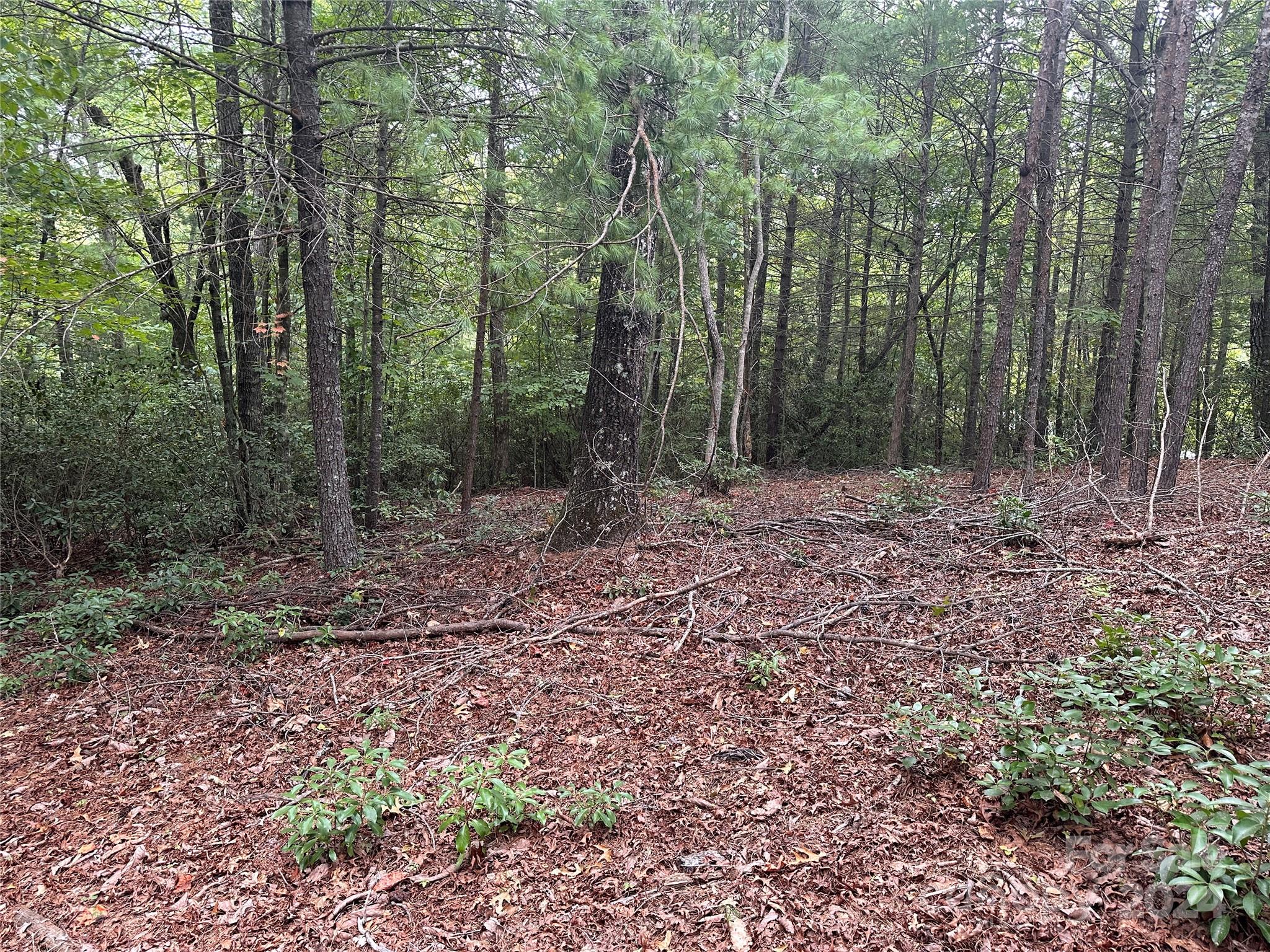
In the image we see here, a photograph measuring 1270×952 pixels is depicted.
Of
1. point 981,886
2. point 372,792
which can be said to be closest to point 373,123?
point 372,792

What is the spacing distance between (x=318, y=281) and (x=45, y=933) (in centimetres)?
454

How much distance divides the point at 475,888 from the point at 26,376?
6.37 metres

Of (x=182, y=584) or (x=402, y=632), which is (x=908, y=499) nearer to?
(x=402, y=632)

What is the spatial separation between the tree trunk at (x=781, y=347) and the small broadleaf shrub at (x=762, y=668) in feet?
34.4

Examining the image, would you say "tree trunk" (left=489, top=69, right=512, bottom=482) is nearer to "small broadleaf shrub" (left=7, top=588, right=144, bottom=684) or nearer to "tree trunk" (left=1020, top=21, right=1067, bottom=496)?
"small broadleaf shrub" (left=7, top=588, right=144, bottom=684)

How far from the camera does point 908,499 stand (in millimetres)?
7504

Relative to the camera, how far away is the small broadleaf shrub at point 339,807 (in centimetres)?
271

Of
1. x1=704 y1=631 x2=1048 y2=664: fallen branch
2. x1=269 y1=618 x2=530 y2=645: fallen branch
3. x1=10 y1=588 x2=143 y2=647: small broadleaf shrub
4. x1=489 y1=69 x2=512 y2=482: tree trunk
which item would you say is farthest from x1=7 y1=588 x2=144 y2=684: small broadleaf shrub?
x1=704 y1=631 x2=1048 y2=664: fallen branch

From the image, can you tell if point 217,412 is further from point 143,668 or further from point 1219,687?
point 1219,687

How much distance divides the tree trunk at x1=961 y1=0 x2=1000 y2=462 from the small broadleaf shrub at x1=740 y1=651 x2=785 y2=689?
9324 mm

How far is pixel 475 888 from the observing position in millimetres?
2543

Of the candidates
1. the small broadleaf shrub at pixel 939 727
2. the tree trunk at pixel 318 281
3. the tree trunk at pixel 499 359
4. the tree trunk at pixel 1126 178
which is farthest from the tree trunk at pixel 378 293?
the tree trunk at pixel 1126 178

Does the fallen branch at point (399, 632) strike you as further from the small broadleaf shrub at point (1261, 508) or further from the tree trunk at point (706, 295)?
the small broadleaf shrub at point (1261, 508)

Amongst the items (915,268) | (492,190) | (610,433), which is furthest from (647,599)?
(915,268)
